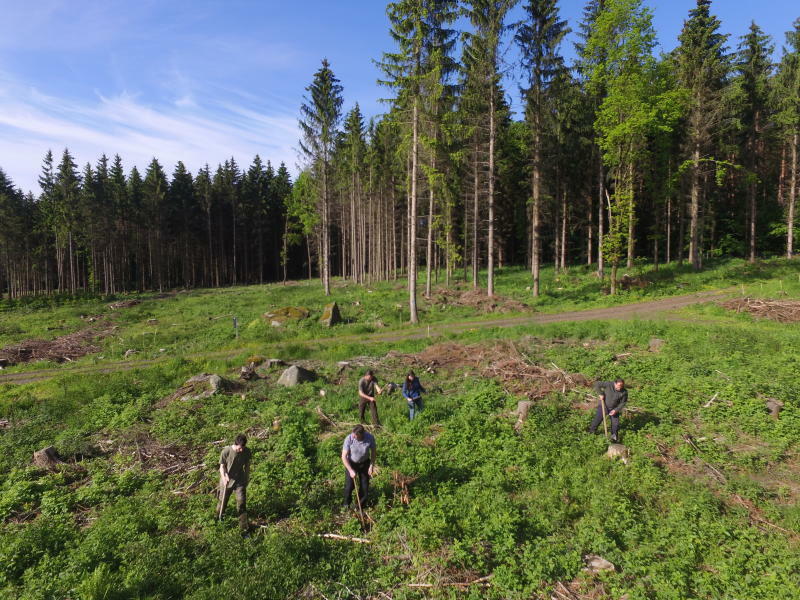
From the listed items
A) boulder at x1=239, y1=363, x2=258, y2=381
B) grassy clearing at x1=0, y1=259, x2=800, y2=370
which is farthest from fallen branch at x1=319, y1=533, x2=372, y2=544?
grassy clearing at x1=0, y1=259, x2=800, y2=370

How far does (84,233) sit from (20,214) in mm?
13649

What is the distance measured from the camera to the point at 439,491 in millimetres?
8047

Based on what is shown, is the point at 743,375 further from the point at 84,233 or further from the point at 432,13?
the point at 84,233

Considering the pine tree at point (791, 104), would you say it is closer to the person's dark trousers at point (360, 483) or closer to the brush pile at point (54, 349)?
the person's dark trousers at point (360, 483)

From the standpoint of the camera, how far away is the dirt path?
18078 millimetres

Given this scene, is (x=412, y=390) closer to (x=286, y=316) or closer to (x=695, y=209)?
(x=286, y=316)

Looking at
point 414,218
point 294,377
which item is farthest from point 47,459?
point 414,218

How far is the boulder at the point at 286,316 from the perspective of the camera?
24.8 m

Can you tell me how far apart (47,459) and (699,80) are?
39.7 metres

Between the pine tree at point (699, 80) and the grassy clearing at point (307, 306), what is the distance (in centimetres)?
439

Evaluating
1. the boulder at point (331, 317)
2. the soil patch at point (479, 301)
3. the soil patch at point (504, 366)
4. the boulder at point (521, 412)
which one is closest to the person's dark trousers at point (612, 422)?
the boulder at point (521, 412)

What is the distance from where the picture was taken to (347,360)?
55.9 ft

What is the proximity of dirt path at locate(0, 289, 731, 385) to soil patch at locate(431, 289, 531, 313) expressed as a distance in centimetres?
152

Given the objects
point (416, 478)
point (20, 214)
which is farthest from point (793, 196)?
point (20, 214)
